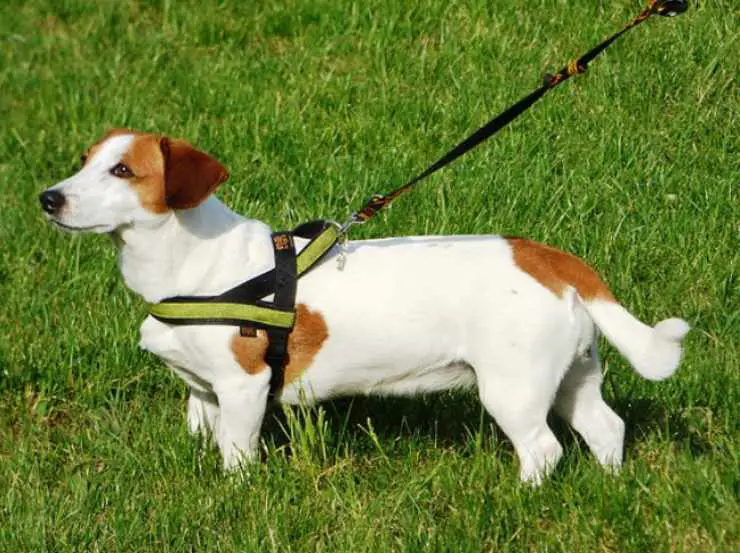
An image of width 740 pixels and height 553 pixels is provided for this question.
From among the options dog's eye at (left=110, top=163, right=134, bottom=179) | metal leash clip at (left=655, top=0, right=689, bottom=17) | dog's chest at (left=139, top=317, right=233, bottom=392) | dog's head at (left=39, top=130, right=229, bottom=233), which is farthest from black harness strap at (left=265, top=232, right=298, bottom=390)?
metal leash clip at (left=655, top=0, right=689, bottom=17)

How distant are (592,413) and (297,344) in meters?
1.06

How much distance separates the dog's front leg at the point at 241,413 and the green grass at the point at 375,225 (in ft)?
0.39

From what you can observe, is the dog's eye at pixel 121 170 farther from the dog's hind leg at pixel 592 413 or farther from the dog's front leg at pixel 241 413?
the dog's hind leg at pixel 592 413

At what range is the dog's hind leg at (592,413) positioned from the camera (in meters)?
4.47

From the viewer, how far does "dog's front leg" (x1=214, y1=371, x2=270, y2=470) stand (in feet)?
14.4

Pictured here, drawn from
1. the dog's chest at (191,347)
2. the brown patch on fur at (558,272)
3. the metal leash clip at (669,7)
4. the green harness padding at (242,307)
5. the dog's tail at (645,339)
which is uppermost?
the metal leash clip at (669,7)

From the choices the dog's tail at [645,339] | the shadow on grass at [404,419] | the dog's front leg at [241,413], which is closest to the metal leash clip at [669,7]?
the dog's tail at [645,339]

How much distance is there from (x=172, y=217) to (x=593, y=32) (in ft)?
11.7

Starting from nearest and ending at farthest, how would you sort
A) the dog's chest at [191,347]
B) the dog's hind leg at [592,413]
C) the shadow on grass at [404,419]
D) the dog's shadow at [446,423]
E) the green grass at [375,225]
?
the green grass at [375,225] < the dog's chest at [191,347] < the dog's hind leg at [592,413] < the dog's shadow at [446,423] < the shadow on grass at [404,419]

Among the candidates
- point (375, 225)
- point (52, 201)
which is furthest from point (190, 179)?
point (375, 225)

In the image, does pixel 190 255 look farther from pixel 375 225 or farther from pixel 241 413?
pixel 375 225

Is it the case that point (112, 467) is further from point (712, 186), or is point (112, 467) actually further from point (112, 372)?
point (712, 186)

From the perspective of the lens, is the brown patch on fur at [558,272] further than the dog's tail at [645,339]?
Yes

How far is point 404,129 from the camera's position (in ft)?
22.7
